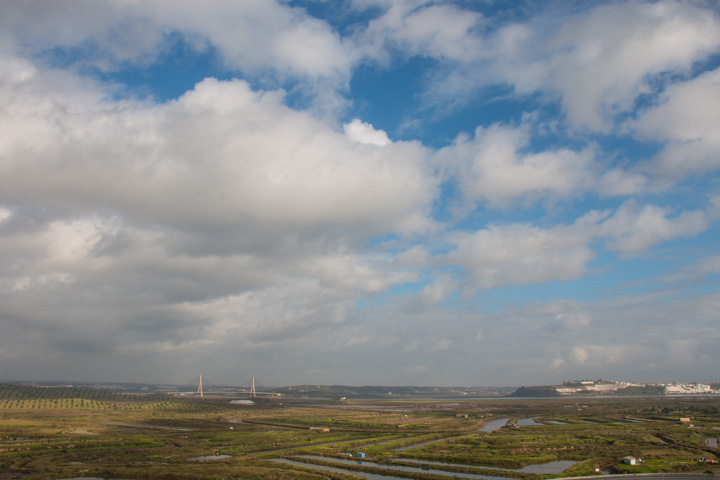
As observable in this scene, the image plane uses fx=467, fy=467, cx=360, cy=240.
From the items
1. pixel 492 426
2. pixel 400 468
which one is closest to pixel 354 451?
pixel 400 468

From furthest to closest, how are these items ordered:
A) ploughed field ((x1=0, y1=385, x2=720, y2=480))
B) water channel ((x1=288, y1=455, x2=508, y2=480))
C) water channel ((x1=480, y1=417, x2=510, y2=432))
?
water channel ((x1=480, y1=417, x2=510, y2=432)), ploughed field ((x1=0, y1=385, x2=720, y2=480)), water channel ((x1=288, y1=455, x2=508, y2=480))

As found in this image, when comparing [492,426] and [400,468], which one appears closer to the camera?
[400,468]

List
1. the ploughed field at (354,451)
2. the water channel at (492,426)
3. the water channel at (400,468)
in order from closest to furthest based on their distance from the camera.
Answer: the water channel at (400,468) → the ploughed field at (354,451) → the water channel at (492,426)

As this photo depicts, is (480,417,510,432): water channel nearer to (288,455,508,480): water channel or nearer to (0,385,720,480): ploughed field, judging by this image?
(0,385,720,480): ploughed field

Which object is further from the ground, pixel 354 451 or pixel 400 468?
pixel 400 468

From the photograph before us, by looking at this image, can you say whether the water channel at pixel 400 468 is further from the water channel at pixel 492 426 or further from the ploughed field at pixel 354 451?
the water channel at pixel 492 426

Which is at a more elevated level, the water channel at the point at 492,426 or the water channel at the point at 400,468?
the water channel at the point at 400,468

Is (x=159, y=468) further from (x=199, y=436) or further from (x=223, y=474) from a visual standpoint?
(x=199, y=436)

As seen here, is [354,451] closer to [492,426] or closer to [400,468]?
[400,468]

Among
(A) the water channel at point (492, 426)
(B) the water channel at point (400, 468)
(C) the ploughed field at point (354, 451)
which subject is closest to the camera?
(B) the water channel at point (400, 468)

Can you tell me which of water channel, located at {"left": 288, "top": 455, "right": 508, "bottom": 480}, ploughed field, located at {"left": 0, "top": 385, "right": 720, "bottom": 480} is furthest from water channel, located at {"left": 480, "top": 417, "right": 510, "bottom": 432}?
water channel, located at {"left": 288, "top": 455, "right": 508, "bottom": 480}

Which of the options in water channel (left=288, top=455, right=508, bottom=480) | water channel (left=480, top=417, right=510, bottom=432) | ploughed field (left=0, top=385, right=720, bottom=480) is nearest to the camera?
water channel (left=288, top=455, right=508, bottom=480)

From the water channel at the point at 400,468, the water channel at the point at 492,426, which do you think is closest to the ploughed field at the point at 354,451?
the water channel at the point at 400,468
